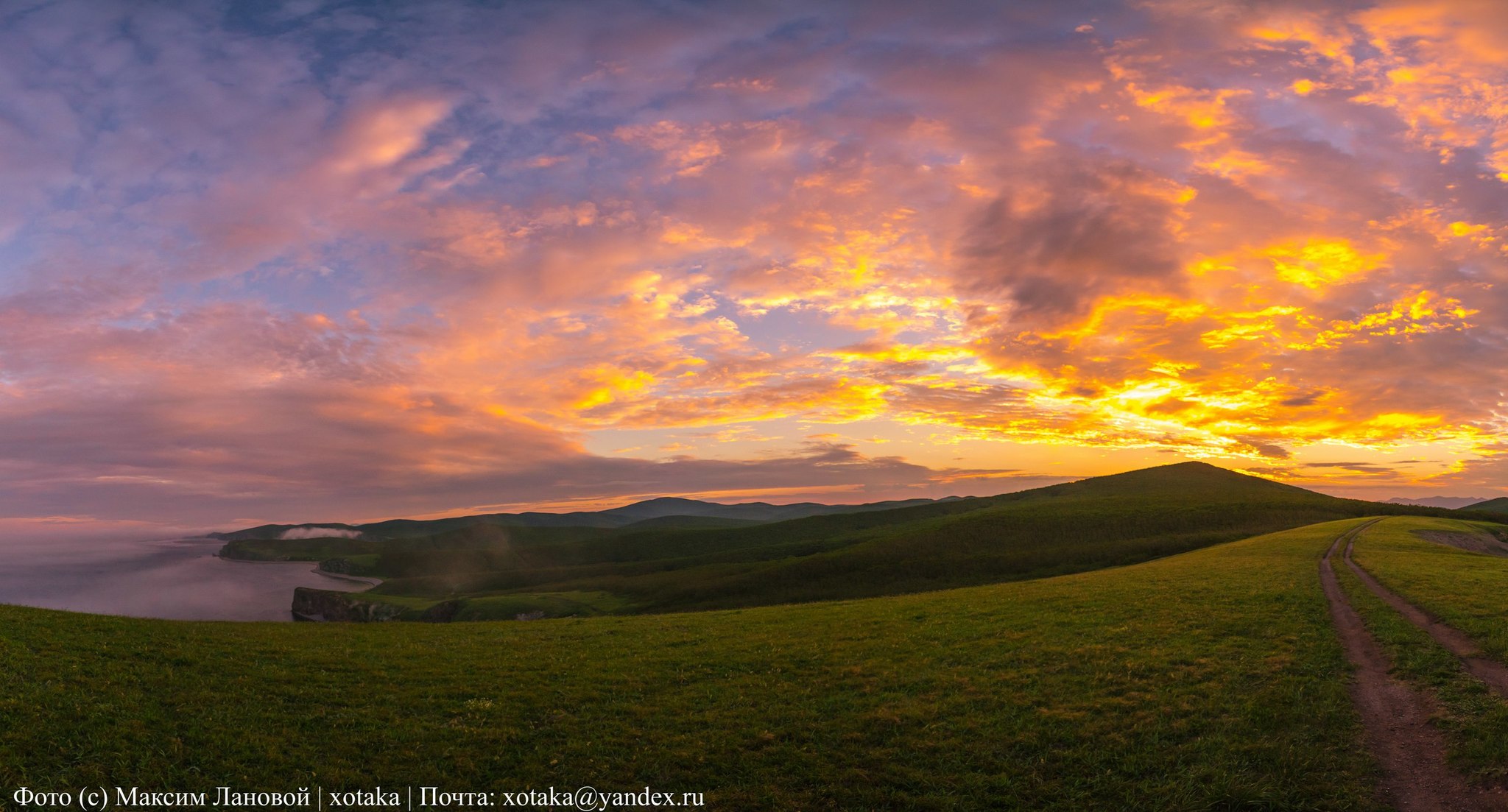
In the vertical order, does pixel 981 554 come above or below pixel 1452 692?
below

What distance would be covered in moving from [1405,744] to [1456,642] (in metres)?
13.8

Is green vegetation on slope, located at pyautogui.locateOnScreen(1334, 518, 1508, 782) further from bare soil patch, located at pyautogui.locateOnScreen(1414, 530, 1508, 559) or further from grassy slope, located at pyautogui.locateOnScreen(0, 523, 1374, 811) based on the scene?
bare soil patch, located at pyautogui.locateOnScreen(1414, 530, 1508, 559)

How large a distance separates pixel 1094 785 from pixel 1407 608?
29.7 meters

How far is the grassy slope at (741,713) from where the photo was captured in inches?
593

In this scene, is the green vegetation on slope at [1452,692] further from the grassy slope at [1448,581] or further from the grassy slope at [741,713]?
the grassy slope at [741,713]

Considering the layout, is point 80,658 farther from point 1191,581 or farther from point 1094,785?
point 1191,581

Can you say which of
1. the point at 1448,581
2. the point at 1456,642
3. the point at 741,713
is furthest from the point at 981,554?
the point at 741,713

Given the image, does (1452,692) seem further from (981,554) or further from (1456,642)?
(981,554)

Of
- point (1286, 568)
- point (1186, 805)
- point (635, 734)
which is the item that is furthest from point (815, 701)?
point (1286, 568)

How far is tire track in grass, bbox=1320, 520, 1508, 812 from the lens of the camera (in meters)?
13.6

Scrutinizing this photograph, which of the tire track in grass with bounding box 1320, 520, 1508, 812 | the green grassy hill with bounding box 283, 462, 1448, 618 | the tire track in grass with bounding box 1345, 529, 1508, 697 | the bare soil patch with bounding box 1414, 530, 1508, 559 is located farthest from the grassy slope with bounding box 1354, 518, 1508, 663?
the green grassy hill with bounding box 283, 462, 1448, 618

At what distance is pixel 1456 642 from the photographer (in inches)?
965

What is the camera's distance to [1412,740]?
1619 centimetres

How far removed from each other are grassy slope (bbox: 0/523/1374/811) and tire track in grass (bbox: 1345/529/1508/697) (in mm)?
3420
